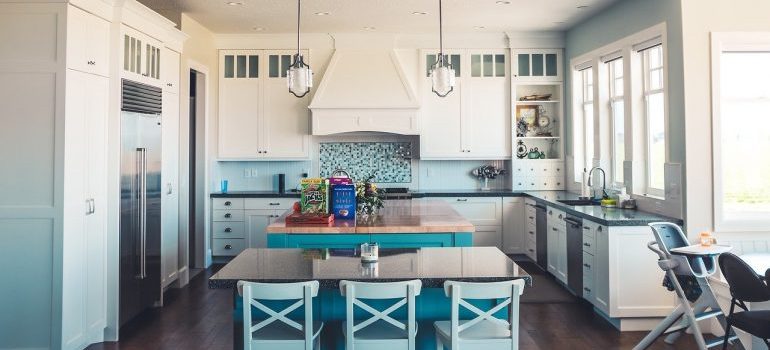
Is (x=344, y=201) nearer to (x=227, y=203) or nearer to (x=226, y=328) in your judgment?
(x=226, y=328)

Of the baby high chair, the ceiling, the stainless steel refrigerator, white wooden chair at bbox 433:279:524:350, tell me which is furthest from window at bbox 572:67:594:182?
the stainless steel refrigerator

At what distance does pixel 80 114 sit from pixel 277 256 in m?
1.82

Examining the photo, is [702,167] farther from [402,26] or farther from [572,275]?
[402,26]

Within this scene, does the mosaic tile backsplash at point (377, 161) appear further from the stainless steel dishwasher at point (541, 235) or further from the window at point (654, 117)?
the window at point (654, 117)

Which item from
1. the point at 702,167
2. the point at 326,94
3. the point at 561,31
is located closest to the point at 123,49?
the point at 326,94

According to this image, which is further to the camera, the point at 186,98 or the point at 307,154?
the point at 307,154

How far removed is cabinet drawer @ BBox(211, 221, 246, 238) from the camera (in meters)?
6.48

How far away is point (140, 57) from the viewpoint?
4.35 m

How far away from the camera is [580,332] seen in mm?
4066

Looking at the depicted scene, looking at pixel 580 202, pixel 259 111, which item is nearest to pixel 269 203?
pixel 259 111

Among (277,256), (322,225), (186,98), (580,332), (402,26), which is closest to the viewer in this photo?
(277,256)

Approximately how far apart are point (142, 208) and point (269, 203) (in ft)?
7.04

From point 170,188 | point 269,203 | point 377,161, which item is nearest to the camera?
point 170,188

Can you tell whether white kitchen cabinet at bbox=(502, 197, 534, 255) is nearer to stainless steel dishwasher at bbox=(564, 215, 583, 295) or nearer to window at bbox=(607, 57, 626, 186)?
window at bbox=(607, 57, 626, 186)
